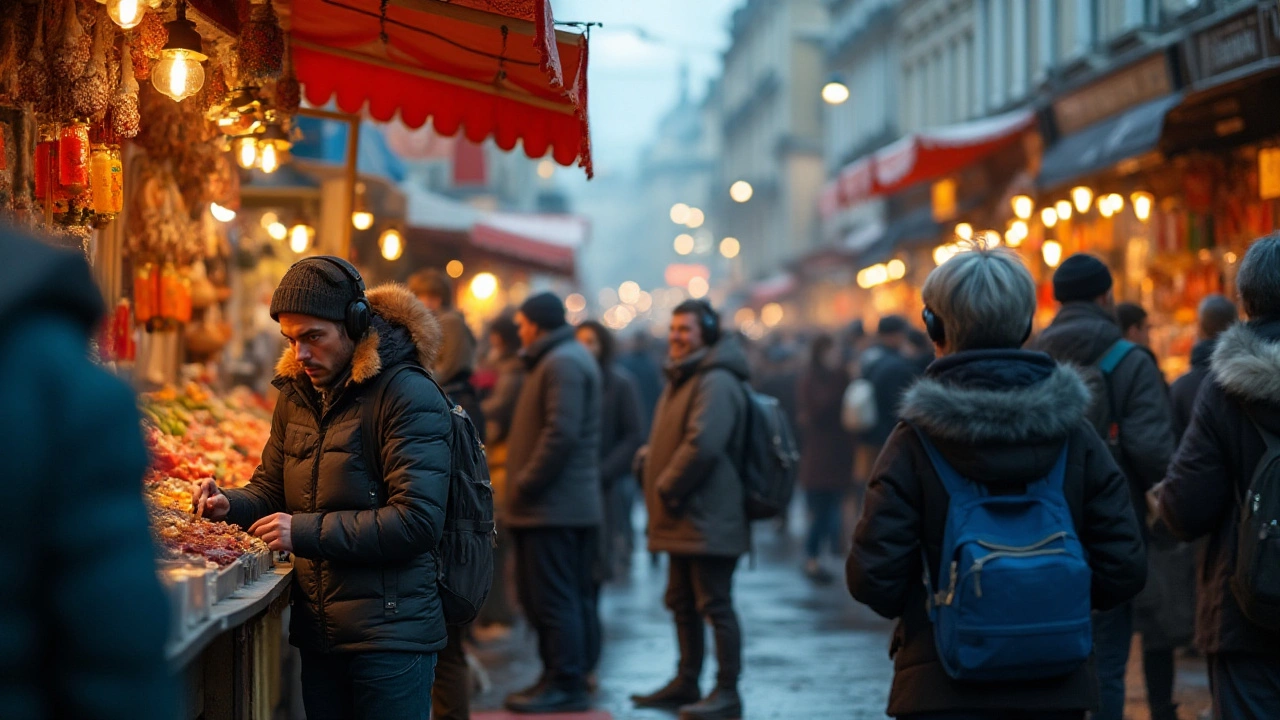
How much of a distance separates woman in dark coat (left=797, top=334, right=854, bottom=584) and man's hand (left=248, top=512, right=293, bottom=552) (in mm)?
9856

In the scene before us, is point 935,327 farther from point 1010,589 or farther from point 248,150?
point 248,150

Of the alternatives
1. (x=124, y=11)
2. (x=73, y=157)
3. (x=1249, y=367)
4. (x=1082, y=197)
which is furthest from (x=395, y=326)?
(x=1082, y=197)

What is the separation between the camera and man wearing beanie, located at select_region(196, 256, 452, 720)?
175 inches

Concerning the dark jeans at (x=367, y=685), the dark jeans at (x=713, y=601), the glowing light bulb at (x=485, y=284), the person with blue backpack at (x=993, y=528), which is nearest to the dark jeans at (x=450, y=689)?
the dark jeans at (x=367, y=685)

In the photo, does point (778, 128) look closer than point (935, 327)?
No

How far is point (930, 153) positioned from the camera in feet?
53.8

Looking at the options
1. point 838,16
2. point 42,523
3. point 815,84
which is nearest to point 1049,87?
point 42,523

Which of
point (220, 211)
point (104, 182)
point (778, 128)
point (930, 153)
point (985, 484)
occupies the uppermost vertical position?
point (778, 128)

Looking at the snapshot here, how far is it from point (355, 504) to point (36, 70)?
2102 millimetres

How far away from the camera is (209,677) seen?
473cm

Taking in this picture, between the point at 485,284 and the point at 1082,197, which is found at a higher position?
the point at 1082,197

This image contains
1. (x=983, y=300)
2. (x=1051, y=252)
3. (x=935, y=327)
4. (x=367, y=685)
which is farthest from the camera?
(x=1051, y=252)

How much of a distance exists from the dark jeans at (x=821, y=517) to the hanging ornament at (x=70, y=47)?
970 centimetres

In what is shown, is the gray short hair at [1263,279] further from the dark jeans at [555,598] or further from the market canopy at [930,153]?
the market canopy at [930,153]
